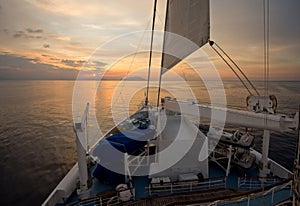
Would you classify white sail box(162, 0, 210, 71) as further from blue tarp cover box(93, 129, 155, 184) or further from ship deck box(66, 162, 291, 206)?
ship deck box(66, 162, 291, 206)

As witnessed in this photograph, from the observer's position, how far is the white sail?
6.17 meters

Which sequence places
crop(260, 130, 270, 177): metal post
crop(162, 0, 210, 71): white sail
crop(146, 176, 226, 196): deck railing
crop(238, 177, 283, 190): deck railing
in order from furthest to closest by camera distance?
1. crop(260, 130, 270, 177): metal post
2. crop(238, 177, 283, 190): deck railing
3. crop(146, 176, 226, 196): deck railing
4. crop(162, 0, 210, 71): white sail

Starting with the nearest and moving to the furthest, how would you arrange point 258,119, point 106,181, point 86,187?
point 258,119 → point 86,187 → point 106,181

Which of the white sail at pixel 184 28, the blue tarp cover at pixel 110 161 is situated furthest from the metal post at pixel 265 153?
the blue tarp cover at pixel 110 161

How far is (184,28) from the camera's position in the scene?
7.17 metres

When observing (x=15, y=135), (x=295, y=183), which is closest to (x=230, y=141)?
(x=295, y=183)

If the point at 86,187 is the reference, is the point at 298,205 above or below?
above

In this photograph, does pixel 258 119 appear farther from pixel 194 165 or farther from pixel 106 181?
pixel 106 181

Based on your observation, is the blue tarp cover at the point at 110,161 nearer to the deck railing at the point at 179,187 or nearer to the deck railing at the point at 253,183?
the deck railing at the point at 179,187

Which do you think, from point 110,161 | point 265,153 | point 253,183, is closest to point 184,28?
point 110,161

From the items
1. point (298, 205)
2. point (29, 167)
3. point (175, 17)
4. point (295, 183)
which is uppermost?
point (175, 17)

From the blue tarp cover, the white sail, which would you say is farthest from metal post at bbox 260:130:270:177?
the blue tarp cover

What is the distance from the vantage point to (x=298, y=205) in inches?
106

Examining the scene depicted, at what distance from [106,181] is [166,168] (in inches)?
101
